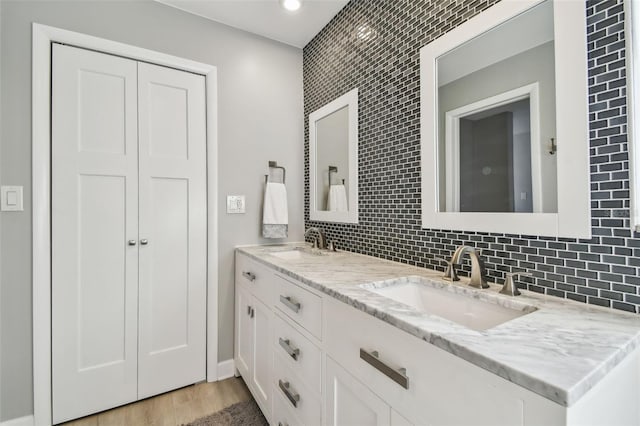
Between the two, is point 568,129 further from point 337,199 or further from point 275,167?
point 275,167

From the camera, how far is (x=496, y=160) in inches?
43.6

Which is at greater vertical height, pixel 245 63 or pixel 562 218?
pixel 245 63

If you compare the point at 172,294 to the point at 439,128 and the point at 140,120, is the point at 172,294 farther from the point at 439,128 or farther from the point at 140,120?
the point at 439,128

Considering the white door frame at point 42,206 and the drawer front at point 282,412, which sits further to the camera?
the white door frame at point 42,206

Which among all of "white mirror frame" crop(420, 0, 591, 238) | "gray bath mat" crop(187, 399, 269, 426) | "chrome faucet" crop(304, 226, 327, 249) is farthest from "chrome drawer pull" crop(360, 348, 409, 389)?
"chrome faucet" crop(304, 226, 327, 249)

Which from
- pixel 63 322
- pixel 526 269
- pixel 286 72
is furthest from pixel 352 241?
pixel 63 322

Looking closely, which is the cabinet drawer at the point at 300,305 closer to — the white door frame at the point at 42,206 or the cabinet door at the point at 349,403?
the cabinet door at the point at 349,403

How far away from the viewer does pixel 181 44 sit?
1892 millimetres

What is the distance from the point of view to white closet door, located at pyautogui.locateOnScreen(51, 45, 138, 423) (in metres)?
1.57

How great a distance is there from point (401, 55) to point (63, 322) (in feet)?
7.35

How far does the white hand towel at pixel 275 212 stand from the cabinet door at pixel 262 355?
0.58 metres

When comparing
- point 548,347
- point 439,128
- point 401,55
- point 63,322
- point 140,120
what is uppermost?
point 401,55

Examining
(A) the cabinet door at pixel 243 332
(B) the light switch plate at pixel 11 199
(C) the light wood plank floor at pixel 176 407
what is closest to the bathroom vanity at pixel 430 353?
(A) the cabinet door at pixel 243 332

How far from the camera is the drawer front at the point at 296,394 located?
108 cm
